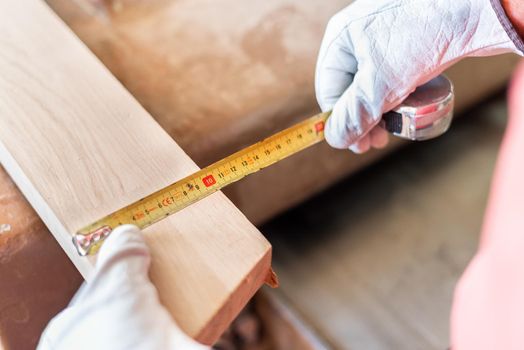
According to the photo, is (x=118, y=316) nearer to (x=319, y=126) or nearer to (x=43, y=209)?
(x=43, y=209)

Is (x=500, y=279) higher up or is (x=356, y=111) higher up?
(x=356, y=111)

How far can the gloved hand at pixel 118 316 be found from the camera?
2.33ft

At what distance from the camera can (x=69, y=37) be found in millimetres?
1138

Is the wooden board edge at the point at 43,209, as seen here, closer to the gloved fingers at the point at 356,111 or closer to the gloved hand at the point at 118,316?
the gloved hand at the point at 118,316

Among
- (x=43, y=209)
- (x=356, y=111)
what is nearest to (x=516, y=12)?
(x=356, y=111)

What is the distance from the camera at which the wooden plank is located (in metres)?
0.79

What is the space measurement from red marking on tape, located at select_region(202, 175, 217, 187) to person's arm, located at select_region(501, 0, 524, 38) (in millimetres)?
570

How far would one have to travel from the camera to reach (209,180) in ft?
2.90

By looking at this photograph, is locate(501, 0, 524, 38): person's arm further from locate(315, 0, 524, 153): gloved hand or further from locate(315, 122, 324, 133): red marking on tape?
locate(315, 122, 324, 133): red marking on tape

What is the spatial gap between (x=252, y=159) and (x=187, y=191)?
13 centimetres

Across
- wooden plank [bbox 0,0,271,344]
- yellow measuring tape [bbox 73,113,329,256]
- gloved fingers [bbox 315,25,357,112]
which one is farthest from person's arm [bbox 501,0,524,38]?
wooden plank [bbox 0,0,271,344]

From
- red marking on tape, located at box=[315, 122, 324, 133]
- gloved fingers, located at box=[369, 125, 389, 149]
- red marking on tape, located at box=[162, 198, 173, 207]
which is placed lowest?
gloved fingers, located at box=[369, 125, 389, 149]

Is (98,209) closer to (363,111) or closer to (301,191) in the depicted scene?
(363,111)

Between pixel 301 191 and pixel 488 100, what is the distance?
3.00 ft
